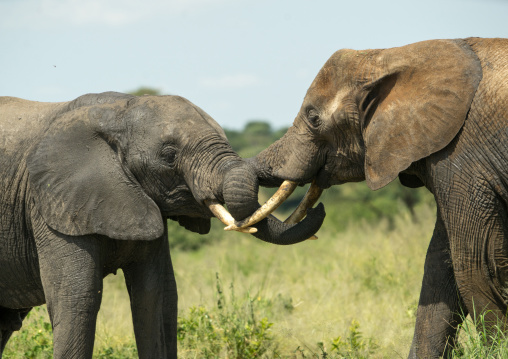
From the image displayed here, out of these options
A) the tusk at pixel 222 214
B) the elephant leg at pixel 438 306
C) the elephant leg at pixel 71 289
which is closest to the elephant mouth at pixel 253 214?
the tusk at pixel 222 214

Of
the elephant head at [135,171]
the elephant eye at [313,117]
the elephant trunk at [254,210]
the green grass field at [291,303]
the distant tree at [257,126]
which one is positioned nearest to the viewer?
the elephant trunk at [254,210]

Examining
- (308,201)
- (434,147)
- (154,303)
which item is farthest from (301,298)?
(434,147)

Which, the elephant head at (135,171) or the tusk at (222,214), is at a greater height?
the elephant head at (135,171)

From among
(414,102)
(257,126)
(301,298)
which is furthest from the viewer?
(257,126)

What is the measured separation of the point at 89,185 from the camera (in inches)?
207

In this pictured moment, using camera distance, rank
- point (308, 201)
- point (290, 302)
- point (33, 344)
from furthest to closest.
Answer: point (290, 302) → point (33, 344) → point (308, 201)

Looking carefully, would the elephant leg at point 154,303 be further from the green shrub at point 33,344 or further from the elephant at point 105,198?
the green shrub at point 33,344

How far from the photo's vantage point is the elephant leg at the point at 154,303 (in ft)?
18.1

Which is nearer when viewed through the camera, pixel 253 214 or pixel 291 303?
pixel 253 214

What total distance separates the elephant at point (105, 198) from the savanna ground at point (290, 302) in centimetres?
99

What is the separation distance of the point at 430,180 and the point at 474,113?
47 centimetres

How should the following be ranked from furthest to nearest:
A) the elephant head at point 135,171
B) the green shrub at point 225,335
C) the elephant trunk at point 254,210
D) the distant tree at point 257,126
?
the distant tree at point 257,126 < the green shrub at point 225,335 < the elephant head at point 135,171 < the elephant trunk at point 254,210

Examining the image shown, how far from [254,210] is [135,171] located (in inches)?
29.9

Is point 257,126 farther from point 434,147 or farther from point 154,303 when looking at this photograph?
point 434,147
